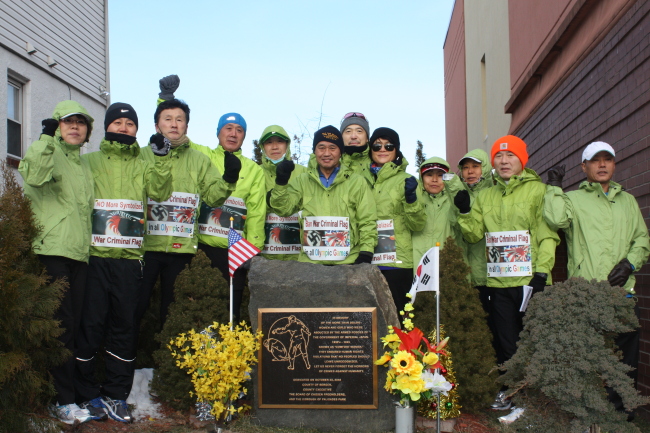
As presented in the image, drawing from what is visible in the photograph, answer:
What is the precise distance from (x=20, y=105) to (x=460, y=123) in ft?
54.6

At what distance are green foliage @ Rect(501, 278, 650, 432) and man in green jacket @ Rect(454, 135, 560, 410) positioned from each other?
82 cm

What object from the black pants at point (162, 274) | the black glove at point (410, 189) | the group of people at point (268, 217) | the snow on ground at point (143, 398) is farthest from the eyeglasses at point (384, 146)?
the snow on ground at point (143, 398)

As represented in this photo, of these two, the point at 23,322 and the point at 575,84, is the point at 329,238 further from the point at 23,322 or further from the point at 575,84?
the point at 575,84

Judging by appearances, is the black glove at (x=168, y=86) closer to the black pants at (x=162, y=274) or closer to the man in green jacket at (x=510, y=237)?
the black pants at (x=162, y=274)

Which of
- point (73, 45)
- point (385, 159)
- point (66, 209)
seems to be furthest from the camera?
point (73, 45)

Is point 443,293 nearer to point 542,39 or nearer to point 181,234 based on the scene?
point 181,234

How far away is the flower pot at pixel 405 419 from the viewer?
14.8 feet

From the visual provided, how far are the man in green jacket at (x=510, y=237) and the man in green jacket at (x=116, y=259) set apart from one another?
9.54 feet

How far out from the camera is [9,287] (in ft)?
13.9

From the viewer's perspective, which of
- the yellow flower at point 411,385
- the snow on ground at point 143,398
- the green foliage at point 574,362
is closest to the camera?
the green foliage at point 574,362

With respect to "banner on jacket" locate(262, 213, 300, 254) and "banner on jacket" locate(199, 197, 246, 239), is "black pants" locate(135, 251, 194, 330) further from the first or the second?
"banner on jacket" locate(262, 213, 300, 254)

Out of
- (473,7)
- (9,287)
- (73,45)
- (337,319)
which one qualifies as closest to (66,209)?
(9,287)

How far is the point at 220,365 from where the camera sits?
14.8 ft

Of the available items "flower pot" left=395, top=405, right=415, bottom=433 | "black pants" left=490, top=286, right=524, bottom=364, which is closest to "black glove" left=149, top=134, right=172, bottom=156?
"flower pot" left=395, top=405, right=415, bottom=433
